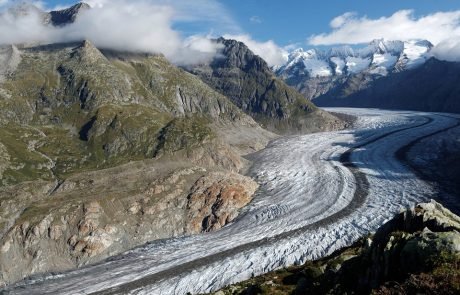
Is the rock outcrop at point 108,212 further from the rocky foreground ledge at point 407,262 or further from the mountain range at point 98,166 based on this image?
the rocky foreground ledge at point 407,262

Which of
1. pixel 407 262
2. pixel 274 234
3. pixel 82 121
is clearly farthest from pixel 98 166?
pixel 407 262

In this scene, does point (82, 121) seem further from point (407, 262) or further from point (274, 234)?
point (407, 262)

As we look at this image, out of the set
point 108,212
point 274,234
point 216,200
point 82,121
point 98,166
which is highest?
point 82,121

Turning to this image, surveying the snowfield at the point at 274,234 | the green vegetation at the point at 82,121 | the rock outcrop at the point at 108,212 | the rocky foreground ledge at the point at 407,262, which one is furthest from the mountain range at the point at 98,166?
the rocky foreground ledge at the point at 407,262

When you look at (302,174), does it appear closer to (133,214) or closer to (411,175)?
(411,175)

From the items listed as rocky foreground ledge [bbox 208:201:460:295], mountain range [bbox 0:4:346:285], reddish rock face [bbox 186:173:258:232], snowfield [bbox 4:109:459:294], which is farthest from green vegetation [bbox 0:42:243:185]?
rocky foreground ledge [bbox 208:201:460:295]

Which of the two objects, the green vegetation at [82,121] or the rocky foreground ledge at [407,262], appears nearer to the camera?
the rocky foreground ledge at [407,262]

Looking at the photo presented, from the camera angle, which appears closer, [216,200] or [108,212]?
[108,212]
